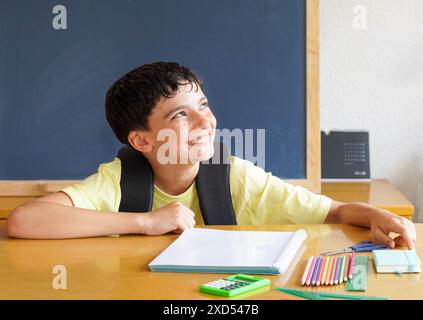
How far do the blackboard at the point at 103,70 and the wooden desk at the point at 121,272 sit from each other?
1.10 meters

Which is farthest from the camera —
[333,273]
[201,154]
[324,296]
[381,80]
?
[381,80]

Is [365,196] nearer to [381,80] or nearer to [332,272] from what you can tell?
[381,80]

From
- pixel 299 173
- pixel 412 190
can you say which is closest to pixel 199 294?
pixel 299 173

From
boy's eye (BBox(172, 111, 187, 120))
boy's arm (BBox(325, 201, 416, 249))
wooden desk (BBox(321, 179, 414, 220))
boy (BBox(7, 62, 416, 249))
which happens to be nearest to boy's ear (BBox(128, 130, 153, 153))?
boy (BBox(7, 62, 416, 249))

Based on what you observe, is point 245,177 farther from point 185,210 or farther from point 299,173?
point 299,173

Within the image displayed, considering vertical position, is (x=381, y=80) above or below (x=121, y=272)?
above

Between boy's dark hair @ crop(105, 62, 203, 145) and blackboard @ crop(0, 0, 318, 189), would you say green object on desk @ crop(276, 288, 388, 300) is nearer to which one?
boy's dark hair @ crop(105, 62, 203, 145)

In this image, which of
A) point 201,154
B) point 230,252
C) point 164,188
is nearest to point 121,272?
point 230,252

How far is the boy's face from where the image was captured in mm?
1605

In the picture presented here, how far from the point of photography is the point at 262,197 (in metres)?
1.72

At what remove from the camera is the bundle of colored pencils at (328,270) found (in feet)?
3.33

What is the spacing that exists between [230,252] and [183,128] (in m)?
0.50

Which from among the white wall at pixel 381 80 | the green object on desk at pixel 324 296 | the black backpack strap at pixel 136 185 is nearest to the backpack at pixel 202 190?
A: the black backpack strap at pixel 136 185

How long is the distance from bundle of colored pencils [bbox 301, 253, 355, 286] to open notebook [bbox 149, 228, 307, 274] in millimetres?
45
